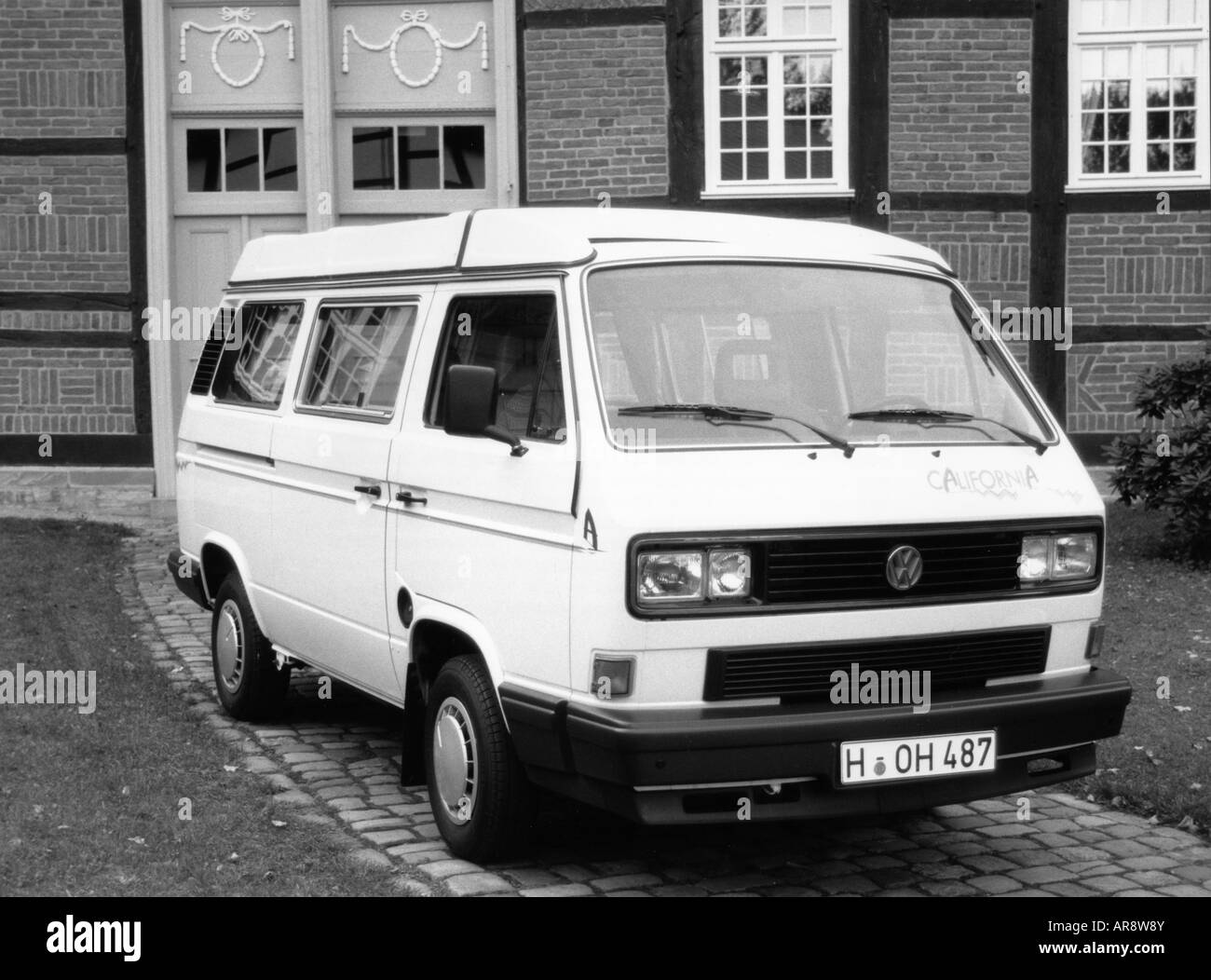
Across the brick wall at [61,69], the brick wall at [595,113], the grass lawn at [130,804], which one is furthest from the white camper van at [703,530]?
the brick wall at [61,69]

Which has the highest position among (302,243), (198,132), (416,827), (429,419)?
(198,132)

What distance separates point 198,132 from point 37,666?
24.0ft

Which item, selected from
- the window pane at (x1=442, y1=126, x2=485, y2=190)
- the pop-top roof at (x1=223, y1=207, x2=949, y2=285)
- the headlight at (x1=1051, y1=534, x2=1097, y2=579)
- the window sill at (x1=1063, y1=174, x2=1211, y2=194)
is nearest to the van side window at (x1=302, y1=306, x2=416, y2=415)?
the pop-top roof at (x1=223, y1=207, x2=949, y2=285)

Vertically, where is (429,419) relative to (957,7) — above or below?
below

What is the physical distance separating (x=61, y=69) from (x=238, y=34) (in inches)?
60.5

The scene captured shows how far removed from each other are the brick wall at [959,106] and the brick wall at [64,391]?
700cm

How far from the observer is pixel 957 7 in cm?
1391

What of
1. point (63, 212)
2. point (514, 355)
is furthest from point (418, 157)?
point (514, 355)

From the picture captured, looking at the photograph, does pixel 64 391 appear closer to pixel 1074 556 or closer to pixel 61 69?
pixel 61 69

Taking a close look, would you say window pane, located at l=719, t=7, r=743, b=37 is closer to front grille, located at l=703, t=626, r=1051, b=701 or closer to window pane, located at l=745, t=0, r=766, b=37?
window pane, located at l=745, t=0, r=766, b=37

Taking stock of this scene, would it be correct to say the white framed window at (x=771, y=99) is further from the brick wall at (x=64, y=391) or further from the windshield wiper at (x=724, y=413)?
the windshield wiper at (x=724, y=413)
